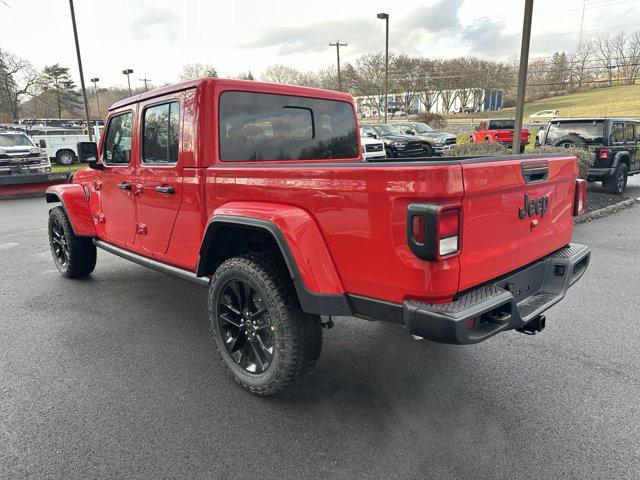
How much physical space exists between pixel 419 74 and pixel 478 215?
184ft

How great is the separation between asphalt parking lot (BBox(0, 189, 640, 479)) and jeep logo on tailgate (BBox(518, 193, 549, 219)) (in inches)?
44.8

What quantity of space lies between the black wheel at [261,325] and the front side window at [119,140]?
5.74ft

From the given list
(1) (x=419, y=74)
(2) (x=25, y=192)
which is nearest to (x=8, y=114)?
(2) (x=25, y=192)

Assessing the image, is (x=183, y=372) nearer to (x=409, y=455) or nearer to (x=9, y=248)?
(x=409, y=455)

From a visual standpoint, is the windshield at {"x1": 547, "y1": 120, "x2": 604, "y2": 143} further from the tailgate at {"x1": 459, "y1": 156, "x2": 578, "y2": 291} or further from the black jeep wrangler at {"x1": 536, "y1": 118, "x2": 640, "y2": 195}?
the tailgate at {"x1": 459, "y1": 156, "x2": 578, "y2": 291}

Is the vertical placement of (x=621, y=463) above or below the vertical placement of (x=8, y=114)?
below

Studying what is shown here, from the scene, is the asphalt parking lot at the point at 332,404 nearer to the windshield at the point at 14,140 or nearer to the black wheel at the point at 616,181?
the black wheel at the point at 616,181

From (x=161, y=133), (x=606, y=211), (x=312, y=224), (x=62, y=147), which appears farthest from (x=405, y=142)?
(x=62, y=147)

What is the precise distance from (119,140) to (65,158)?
71.4 feet

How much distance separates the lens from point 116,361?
129 inches

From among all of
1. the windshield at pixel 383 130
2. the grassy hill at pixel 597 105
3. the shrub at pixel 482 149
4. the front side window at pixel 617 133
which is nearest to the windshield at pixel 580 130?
the front side window at pixel 617 133

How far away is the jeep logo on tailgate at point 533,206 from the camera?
2.41 metres

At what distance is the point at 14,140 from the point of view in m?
15.2

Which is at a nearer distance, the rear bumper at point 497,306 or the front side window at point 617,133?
the rear bumper at point 497,306
